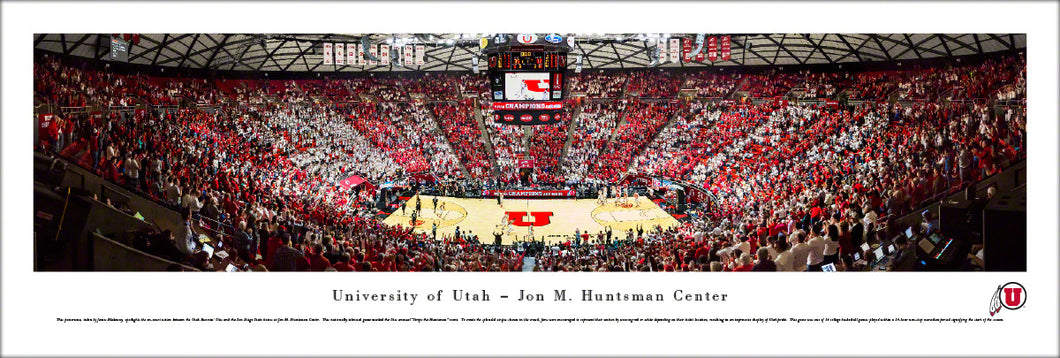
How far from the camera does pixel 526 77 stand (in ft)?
47.7

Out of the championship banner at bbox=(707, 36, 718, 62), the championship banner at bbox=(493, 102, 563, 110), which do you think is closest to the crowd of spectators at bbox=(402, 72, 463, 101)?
the championship banner at bbox=(493, 102, 563, 110)

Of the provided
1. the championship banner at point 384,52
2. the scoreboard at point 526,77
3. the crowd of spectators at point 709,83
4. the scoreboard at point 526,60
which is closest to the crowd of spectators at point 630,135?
the crowd of spectators at point 709,83

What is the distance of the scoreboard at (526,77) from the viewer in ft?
46.6

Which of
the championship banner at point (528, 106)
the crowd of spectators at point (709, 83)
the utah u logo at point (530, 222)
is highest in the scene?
the crowd of spectators at point (709, 83)

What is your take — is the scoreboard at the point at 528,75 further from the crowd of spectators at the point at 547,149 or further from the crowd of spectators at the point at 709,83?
the crowd of spectators at the point at 709,83

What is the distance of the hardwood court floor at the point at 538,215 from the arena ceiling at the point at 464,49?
575 cm

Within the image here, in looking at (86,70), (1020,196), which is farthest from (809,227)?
(86,70)

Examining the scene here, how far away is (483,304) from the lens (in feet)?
27.5

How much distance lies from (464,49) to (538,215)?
7.89 meters

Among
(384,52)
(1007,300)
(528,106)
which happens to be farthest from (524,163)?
(1007,300)

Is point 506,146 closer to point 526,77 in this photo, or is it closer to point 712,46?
point 526,77

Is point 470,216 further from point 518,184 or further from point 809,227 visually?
point 809,227

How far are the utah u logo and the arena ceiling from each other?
19.4 feet

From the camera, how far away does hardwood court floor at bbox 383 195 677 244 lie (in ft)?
57.9
